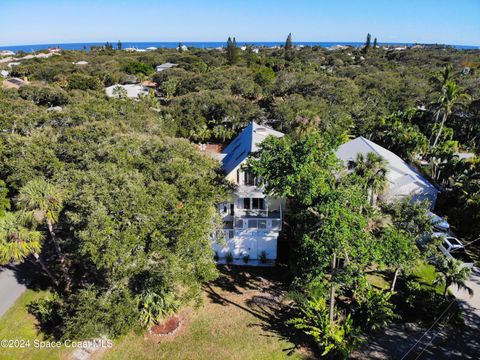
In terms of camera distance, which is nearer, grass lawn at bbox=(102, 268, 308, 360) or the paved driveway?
grass lawn at bbox=(102, 268, 308, 360)

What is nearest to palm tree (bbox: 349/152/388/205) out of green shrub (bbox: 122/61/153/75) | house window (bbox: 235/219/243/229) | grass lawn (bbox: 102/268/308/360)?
house window (bbox: 235/219/243/229)

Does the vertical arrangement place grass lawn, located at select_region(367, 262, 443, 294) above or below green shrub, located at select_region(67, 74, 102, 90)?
below

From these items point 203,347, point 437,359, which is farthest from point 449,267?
point 203,347

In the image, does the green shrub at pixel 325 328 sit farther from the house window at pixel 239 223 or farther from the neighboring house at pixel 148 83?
the neighboring house at pixel 148 83

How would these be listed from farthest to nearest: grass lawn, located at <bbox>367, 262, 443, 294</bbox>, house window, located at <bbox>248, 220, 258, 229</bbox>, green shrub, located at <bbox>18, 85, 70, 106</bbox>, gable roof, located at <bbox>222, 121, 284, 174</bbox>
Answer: green shrub, located at <bbox>18, 85, 70, 106</bbox>, gable roof, located at <bbox>222, 121, 284, 174</bbox>, house window, located at <bbox>248, 220, 258, 229</bbox>, grass lawn, located at <bbox>367, 262, 443, 294</bbox>

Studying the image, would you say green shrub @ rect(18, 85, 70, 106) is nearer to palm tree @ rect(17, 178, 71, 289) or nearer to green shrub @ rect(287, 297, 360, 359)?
palm tree @ rect(17, 178, 71, 289)

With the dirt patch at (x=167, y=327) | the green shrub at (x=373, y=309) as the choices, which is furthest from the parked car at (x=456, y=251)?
the dirt patch at (x=167, y=327)

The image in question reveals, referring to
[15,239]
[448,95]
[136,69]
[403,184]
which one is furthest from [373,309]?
[136,69]
